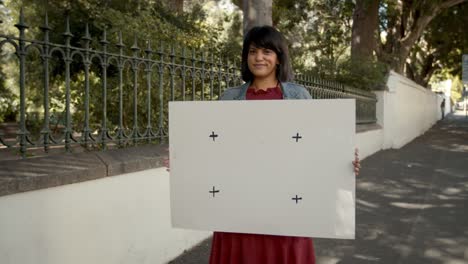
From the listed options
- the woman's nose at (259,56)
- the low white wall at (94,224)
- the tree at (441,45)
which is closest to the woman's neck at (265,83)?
the woman's nose at (259,56)

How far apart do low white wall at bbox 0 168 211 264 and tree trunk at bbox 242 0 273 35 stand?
3.24 metres

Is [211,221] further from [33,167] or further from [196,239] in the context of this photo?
[196,239]

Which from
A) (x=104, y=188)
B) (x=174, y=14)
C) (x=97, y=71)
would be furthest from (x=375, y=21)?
(x=104, y=188)

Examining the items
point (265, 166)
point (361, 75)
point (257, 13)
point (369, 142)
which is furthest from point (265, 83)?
point (361, 75)

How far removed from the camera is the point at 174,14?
1173 cm

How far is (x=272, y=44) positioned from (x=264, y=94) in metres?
0.27

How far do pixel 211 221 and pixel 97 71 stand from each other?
5551 millimetres

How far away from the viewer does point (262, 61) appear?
268 cm

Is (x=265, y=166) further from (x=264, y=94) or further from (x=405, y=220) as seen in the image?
(x=405, y=220)

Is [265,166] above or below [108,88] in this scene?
below

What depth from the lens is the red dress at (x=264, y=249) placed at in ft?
8.54

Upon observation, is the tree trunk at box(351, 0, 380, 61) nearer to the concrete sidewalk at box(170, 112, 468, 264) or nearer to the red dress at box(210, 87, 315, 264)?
the concrete sidewalk at box(170, 112, 468, 264)

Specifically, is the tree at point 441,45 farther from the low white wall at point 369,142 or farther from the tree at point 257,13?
the tree at point 257,13

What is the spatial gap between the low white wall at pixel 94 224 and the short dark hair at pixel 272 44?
4.69ft
